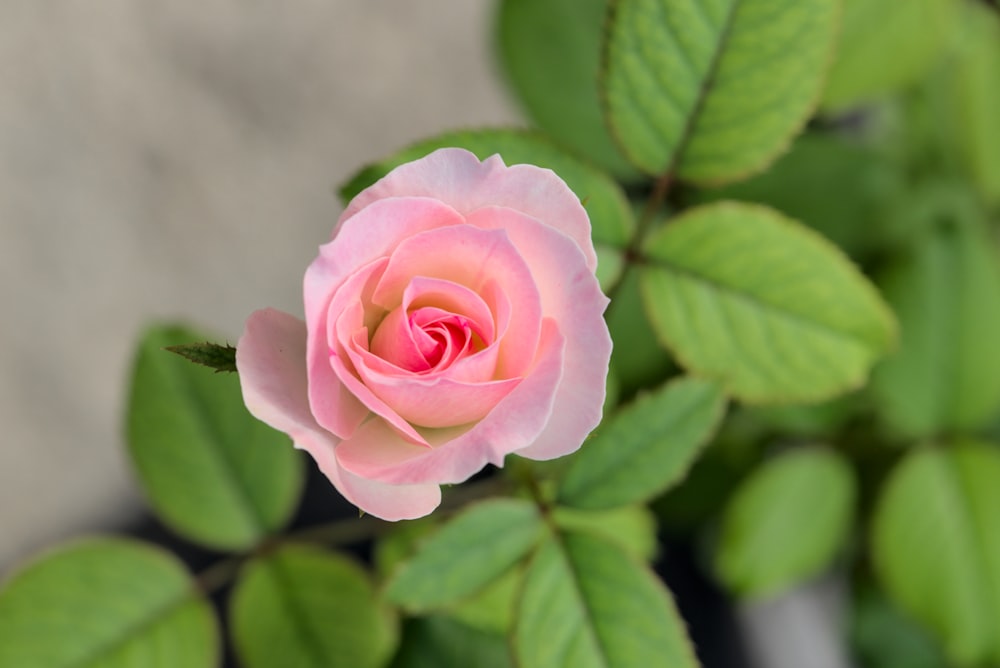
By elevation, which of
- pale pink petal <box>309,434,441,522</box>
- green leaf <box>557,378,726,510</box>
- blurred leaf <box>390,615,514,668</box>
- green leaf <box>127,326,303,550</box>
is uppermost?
pale pink petal <box>309,434,441,522</box>

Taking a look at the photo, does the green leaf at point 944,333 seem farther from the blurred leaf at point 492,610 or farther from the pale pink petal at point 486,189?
the pale pink petal at point 486,189

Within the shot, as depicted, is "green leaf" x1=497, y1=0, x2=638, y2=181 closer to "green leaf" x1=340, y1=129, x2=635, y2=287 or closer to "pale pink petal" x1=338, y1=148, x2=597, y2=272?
"green leaf" x1=340, y1=129, x2=635, y2=287

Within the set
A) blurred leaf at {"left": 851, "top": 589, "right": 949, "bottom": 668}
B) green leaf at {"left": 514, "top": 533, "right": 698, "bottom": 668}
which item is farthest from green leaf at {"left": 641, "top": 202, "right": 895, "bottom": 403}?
blurred leaf at {"left": 851, "top": 589, "right": 949, "bottom": 668}

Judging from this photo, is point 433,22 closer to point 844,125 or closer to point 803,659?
point 844,125

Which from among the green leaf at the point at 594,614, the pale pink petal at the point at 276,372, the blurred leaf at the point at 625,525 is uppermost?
the pale pink petal at the point at 276,372

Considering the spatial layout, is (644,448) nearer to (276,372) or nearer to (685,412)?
(685,412)

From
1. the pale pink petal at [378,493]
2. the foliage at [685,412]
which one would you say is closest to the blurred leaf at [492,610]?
the foliage at [685,412]
